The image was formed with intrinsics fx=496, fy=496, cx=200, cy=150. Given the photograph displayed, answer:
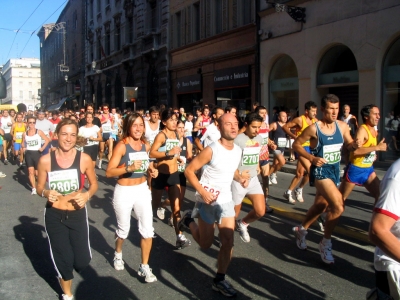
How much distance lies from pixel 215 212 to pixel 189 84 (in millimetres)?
21805

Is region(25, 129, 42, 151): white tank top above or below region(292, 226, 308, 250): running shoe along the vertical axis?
above

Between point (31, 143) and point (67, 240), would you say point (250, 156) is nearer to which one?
point (67, 240)

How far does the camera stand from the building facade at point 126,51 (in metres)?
30.0

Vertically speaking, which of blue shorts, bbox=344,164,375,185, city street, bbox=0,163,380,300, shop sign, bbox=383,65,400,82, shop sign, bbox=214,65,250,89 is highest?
shop sign, bbox=214,65,250,89

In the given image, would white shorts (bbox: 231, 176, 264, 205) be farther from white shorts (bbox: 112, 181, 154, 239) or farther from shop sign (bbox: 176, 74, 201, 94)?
shop sign (bbox: 176, 74, 201, 94)

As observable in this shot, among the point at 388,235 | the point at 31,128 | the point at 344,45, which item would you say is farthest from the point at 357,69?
the point at 388,235

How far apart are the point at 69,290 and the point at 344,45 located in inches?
545

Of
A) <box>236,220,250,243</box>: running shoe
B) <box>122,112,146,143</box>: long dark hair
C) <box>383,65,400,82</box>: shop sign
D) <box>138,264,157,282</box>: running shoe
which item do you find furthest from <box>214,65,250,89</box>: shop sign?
<box>138,264,157,282</box>: running shoe

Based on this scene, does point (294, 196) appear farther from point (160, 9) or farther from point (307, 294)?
point (160, 9)

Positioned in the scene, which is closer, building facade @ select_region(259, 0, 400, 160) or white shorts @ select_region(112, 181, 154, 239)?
white shorts @ select_region(112, 181, 154, 239)

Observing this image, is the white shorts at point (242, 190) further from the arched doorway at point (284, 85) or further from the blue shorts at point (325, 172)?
the arched doorway at point (284, 85)

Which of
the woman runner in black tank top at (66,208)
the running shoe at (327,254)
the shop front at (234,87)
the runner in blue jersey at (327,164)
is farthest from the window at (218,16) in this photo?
the woman runner in black tank top at (66,208)

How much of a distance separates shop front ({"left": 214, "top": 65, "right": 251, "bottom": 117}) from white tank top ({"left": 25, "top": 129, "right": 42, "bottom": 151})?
10.9 metres

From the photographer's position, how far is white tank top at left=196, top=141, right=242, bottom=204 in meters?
4.65
